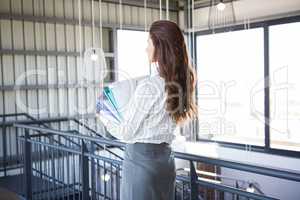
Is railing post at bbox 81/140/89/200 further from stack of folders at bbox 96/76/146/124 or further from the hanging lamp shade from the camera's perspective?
the hanging lamp shade

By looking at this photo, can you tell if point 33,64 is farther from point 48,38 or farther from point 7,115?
point 7,115

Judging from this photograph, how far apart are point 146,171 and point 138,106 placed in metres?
0.29

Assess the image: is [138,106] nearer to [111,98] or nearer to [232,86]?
[111,98]

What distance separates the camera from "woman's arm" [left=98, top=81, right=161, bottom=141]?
5.41 ft

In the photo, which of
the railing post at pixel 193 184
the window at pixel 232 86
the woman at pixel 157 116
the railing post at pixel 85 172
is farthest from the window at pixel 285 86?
the woman at pixel 157 116

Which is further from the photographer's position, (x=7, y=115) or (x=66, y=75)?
(x=66, y=75)

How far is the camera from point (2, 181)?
5379 millimetres

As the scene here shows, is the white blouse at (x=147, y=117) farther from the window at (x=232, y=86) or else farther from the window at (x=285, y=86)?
the window at (x=232, y=86)

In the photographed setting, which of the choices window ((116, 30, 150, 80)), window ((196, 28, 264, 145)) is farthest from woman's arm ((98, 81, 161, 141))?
window ((196, 28, 264, 145))

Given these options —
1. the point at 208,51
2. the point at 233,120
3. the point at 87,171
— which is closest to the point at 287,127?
the point at 233,120

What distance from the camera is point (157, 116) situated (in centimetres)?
168

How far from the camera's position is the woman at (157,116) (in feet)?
5.42

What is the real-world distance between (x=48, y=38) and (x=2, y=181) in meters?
2.51

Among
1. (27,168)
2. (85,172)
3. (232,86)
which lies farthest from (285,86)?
(85,172)
